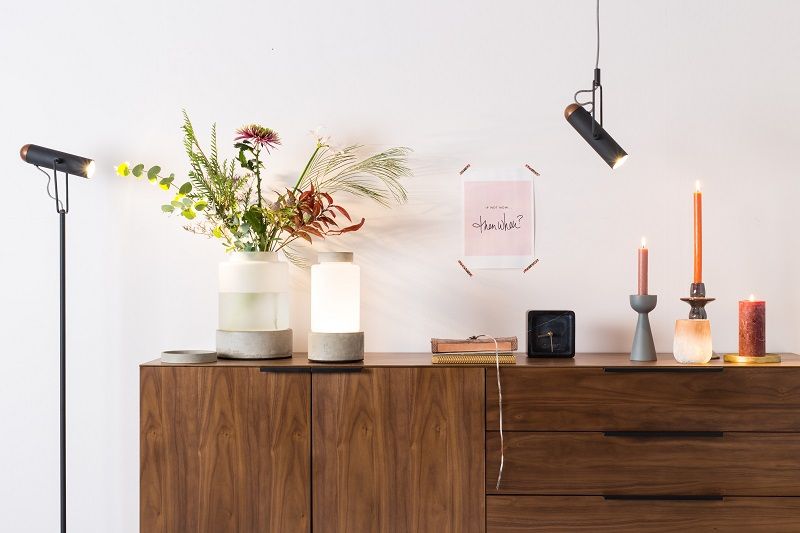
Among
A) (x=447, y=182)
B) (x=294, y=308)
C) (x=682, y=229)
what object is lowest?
(x=294, y=308)

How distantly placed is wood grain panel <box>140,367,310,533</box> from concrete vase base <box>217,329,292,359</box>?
13cm

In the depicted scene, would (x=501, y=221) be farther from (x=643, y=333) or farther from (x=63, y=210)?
(x=63, y=210)

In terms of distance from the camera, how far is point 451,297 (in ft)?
7.30

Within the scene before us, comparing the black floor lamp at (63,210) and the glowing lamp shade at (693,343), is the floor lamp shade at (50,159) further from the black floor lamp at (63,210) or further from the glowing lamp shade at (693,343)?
the glowing lamp shade at (693,343)

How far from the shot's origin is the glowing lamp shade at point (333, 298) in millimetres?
2018

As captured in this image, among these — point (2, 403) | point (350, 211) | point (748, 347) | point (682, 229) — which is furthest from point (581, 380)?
point (2, 403)

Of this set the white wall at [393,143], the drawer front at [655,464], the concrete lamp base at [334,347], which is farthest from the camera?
the white wall at [393,143]

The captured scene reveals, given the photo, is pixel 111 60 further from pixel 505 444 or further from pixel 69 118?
pixel 505 444

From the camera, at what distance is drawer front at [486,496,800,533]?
72.2 inches

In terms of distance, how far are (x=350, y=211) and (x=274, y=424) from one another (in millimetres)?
702

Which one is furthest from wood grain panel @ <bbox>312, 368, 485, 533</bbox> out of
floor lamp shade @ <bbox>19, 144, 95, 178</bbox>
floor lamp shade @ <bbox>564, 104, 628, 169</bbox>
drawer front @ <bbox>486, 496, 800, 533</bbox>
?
floor lamp shade @ <bbox>19, 144, 95, 178</bbox>

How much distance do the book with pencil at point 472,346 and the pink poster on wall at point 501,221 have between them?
1.13 feet

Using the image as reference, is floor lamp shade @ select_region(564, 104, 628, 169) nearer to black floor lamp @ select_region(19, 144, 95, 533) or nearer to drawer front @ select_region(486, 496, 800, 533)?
drawer front @ select_region(486, 496, 800, 533)

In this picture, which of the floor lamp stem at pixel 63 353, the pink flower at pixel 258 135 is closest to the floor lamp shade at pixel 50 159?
the floor lamp stem at pixel 63 353
